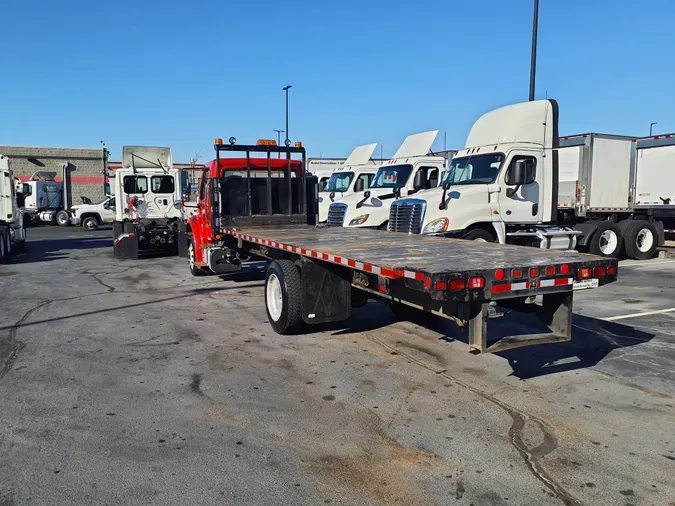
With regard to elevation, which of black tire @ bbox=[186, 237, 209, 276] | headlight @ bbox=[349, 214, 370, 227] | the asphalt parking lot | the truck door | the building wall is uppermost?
the building wall

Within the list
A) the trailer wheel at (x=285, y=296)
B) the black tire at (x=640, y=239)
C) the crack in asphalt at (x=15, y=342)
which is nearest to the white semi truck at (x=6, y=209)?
the crack in asphalt at (x=15, y=342)

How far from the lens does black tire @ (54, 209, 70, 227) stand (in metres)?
34.7

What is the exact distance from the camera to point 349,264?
5.77 m

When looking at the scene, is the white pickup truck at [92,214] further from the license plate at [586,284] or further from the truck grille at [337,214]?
the license plate at [586,284]

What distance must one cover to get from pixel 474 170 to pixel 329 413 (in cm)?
839

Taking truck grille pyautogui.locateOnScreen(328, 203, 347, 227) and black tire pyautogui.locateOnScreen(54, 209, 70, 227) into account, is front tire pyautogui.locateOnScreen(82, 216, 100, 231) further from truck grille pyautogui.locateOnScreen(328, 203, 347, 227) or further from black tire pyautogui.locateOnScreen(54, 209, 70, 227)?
truck grille pyautogui.locateOnScreen(328, 203, 347, 227)

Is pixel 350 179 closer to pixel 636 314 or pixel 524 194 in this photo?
pixel 524 194

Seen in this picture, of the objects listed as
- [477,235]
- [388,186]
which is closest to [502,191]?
[477,235]

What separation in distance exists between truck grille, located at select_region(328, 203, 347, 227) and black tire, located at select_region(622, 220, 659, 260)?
309 inches

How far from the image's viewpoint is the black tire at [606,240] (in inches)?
610

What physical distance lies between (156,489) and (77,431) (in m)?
1.31

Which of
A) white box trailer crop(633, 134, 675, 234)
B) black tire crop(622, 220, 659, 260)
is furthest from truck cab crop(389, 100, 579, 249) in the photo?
white box trailer crop(633, 134, 675, 234)

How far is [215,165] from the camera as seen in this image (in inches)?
431

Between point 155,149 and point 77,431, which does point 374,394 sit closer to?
point 77,431
